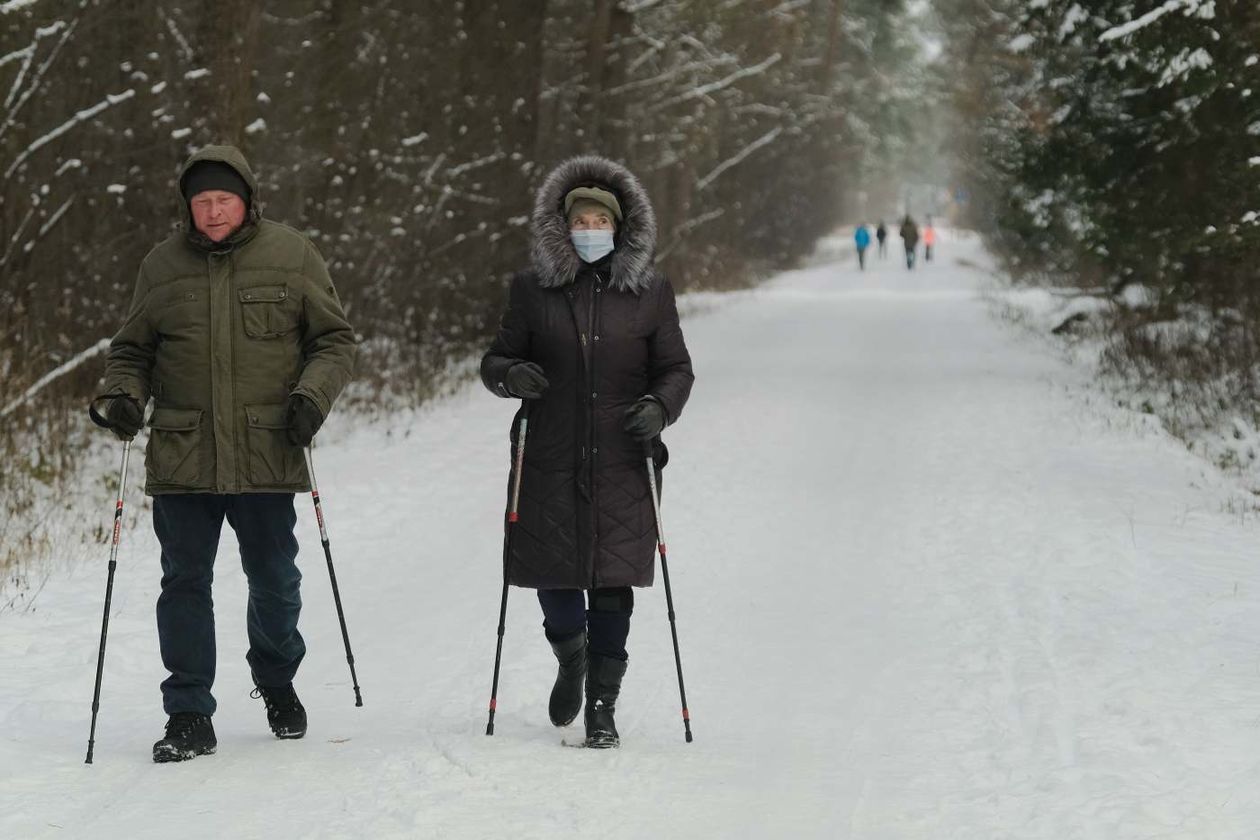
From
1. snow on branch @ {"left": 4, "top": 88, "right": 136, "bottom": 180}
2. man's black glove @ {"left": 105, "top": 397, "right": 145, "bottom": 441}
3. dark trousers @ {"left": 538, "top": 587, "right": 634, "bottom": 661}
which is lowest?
dark trousers @ {"left": 538, "top": 587, "right": 634, "bottom": 661}

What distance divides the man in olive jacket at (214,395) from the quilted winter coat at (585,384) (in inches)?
29.5

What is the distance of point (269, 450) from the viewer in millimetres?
5551

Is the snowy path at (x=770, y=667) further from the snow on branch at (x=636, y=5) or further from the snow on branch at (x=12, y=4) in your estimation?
the snow on branch at (x=636, y=5)

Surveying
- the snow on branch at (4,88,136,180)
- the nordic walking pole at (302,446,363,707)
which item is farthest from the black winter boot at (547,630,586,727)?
the snow on branch at (4,88,136,180)

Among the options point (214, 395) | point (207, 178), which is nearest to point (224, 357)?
point (214, 395)

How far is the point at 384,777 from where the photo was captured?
5.34 metres

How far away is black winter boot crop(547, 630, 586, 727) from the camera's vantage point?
5.96m

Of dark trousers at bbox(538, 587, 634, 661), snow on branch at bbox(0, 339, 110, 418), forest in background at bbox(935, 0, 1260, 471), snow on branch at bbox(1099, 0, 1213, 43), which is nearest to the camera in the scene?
dark trousers at bbox(538, 587, 634, 661)

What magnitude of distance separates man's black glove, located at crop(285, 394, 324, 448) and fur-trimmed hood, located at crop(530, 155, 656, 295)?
97 centimetres

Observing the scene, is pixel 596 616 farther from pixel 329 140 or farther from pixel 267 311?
pixel 329 140

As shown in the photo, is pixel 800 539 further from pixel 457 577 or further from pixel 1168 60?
pixel 1168 60

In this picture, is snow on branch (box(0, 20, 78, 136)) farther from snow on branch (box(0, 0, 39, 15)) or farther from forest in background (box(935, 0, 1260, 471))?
forest in background (box(935, 0, 1260, 471))

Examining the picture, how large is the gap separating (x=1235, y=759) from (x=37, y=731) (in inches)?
174

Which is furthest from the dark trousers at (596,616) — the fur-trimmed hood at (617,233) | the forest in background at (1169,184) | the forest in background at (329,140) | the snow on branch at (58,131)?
the forest in background at (1169,184)
